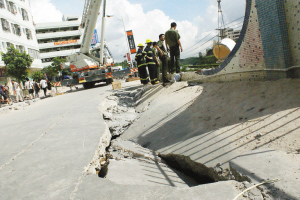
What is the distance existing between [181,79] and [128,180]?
5311 mm

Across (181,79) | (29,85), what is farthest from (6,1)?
(181,79)

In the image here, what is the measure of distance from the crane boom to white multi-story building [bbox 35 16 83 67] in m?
43.7

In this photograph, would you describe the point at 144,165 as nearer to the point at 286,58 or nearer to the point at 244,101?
the point at 244,101

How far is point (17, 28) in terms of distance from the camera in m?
27.6

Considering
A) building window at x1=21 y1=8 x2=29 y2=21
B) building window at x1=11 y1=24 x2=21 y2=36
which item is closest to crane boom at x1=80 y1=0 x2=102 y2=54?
building window at x1=11 y1=24 x2=21 y2=36

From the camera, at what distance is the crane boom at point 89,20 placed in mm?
13451

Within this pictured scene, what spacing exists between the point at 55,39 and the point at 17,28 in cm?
3323

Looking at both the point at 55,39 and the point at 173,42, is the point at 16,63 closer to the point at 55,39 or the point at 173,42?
the point at 173,42

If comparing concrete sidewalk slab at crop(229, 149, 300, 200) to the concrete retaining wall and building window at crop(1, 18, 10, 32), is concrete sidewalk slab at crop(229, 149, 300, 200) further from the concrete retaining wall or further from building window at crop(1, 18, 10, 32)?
building window at crop(1, 18, 10, 32)

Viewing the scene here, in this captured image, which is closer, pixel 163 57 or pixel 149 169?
pixel 149 169

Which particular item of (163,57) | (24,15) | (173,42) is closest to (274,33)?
(173,42)

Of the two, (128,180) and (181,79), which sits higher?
(181,79)

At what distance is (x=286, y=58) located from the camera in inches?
140

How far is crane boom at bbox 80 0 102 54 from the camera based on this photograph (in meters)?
13.5
